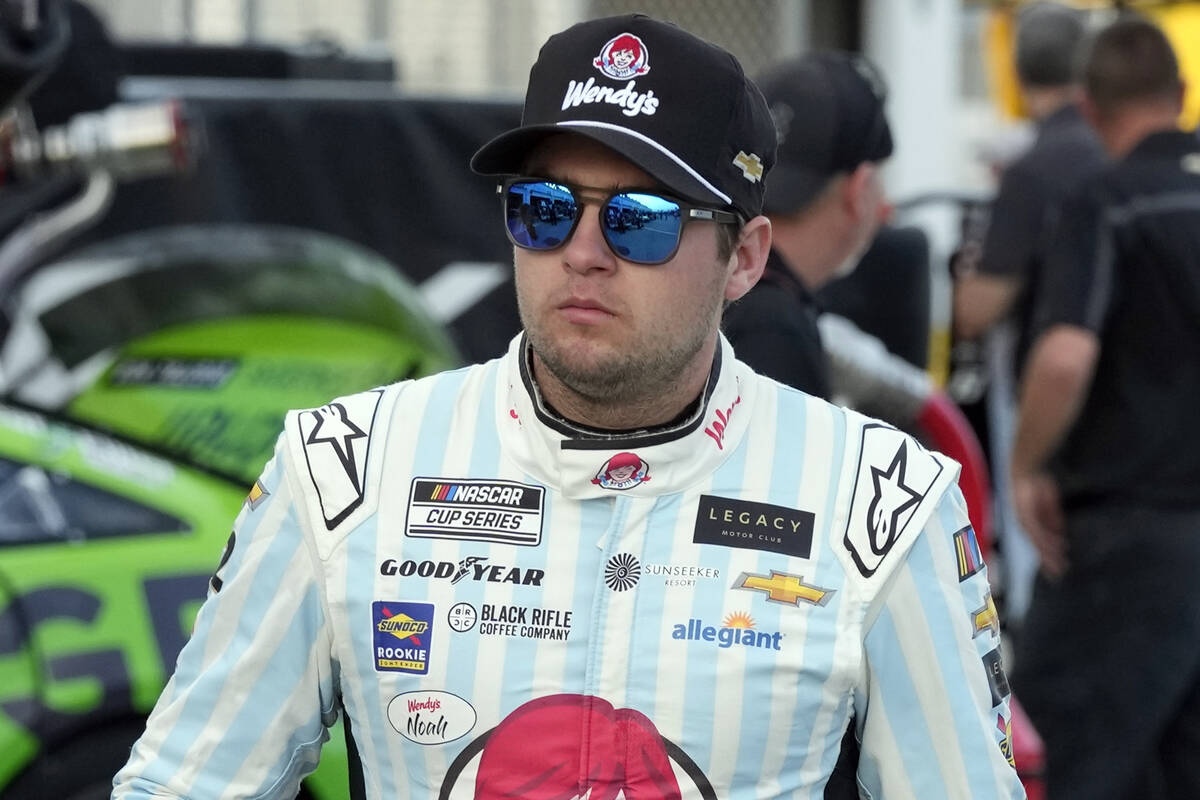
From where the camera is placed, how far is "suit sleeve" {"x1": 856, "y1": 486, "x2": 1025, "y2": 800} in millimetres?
1909

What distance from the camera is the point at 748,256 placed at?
2125mm

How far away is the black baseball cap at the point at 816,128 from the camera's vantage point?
3.16 metres

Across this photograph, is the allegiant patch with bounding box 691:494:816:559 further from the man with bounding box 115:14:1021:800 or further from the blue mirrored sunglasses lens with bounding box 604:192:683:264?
the blue mirrored sunglasses lens with bounding box 604:192:683:264


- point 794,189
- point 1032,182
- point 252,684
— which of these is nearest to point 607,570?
point 252,684

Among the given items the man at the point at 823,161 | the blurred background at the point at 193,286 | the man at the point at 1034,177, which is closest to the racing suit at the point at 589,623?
the man at the point at 823,161

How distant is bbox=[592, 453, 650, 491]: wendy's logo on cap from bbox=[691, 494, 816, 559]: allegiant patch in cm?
8

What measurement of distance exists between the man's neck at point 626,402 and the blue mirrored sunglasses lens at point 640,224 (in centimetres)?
14

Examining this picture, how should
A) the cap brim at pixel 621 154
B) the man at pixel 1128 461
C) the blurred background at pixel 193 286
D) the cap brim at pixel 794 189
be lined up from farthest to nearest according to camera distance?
the man at pixel 1128 461
the blurred background at pixel 193 286
the cap brim at pixel 794 189
the cap brim at pixel 621 154

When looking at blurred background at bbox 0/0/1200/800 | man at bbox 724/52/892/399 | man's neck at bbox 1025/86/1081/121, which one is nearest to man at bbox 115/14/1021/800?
man at bbox 724/52/892/399

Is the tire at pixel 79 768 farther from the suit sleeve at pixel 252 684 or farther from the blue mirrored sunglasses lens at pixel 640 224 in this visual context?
the blue mirrored sunglasses lens at pixel 640 224

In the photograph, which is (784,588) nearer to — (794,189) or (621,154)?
(621,154)

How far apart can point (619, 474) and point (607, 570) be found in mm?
102

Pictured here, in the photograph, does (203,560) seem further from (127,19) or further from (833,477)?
(127,19)

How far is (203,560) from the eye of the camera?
3686mm
